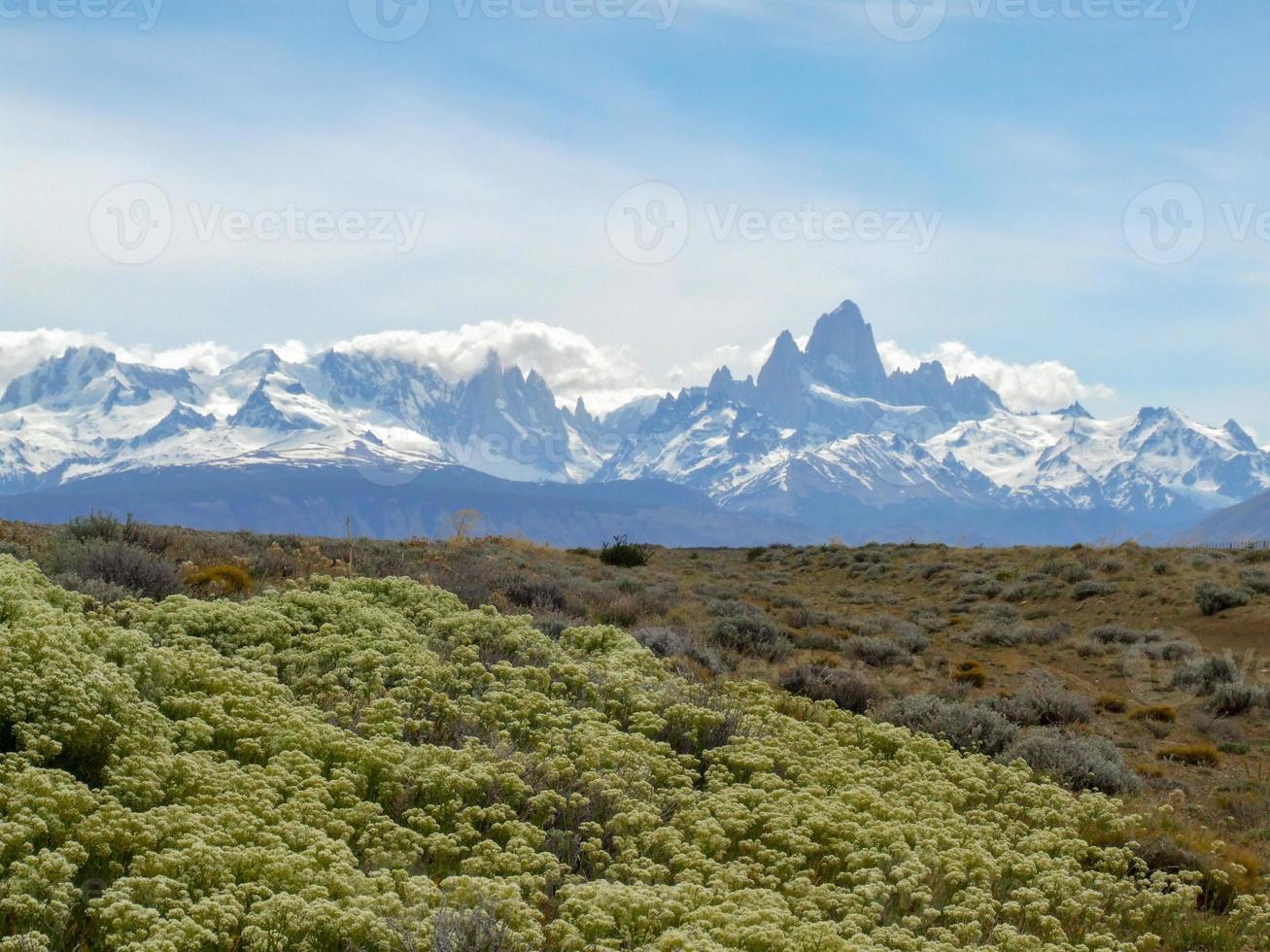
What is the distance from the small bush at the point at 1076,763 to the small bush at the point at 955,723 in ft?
1.09

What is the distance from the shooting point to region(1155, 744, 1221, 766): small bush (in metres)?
13.2

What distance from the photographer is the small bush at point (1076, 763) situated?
11.4 meters

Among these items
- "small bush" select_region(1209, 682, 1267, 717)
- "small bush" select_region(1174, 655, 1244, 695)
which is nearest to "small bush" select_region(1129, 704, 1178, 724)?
"small bush" select_region(1209, 682, 1267, 717)

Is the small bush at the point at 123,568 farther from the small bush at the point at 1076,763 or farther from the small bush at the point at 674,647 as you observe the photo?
the small bush at the point at 1076,763

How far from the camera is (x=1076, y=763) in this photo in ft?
37.7

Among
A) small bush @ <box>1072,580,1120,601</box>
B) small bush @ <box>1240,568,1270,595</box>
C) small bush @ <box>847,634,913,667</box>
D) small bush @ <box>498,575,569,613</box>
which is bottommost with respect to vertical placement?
small bush @ <box>847,634,913,667</box>

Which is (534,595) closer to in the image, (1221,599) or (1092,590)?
(1221,599)

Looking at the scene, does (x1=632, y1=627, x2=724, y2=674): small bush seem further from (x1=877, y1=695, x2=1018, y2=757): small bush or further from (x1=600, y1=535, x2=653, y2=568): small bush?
(x1=600, y1=535, x2=653, y2=568): small bush

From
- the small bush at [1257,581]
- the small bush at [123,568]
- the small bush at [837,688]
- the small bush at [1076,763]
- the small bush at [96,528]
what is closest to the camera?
the small bush at [1076,763]

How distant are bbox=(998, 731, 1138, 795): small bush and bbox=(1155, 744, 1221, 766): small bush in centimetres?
155

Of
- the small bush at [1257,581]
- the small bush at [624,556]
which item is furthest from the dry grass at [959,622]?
the small bush at [624,556]

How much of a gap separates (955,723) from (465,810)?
729cm

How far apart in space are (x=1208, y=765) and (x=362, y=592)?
1079 centimetres

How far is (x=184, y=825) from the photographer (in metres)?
6.26
